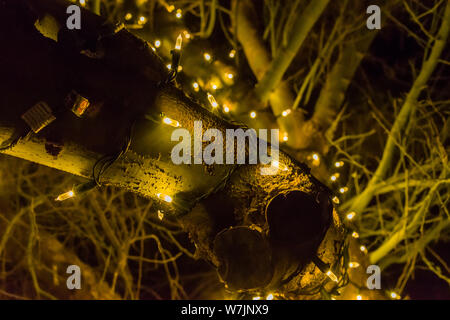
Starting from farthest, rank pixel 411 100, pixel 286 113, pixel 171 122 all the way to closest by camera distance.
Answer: pixel 286 113
pixel 411 100
pixel 171 122

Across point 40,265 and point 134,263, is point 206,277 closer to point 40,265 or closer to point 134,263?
point 134,263

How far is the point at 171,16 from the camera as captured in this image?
3311 mm

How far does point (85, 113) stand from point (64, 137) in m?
0.13

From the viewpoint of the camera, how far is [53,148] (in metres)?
1.43

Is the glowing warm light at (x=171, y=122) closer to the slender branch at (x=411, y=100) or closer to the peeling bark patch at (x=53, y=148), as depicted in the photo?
the peeling bark patch at (x=53, y=148)

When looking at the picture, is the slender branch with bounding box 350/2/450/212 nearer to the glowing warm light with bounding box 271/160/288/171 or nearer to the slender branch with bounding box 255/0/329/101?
the slender branch with bounding box 255/0/329/101

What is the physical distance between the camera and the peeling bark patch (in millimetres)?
1420

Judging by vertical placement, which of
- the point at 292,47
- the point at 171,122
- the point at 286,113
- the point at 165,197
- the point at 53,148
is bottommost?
the point at 165,197

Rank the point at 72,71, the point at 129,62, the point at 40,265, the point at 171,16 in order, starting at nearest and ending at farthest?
the point at 72,71 → the point at 129,62 → the point at 171,16 → the point at 40,265

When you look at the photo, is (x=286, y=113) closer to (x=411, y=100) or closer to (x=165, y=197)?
(x=411, y=100)

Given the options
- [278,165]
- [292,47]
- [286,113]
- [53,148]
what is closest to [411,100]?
[286,113]

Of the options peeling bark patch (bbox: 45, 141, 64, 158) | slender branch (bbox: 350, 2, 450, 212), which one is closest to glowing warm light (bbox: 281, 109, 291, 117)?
slender branch (bbox: 350, 2, 450, 212)

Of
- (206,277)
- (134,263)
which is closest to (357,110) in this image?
(206,277)

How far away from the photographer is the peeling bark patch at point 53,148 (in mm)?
1420
